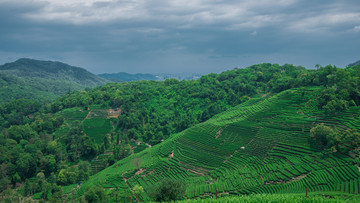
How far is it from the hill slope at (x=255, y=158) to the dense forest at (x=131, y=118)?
315 centimetres

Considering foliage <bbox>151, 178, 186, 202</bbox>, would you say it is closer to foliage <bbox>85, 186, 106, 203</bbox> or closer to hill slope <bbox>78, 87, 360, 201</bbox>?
hill slope <bbox>78, 87, 360, 201</bbox>

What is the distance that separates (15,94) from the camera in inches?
5645

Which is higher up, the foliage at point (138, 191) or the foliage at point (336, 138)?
the foliage at point (336, 138)

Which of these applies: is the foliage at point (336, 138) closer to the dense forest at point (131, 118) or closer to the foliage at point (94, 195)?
the dense forest at point (131, 118)

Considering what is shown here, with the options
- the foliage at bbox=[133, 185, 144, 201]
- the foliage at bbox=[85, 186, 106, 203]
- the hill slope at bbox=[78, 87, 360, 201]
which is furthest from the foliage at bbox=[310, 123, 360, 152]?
the foliage at bbox=[85, 186, 106, 203]

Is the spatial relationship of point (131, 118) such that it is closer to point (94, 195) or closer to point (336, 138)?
point (94, 195)

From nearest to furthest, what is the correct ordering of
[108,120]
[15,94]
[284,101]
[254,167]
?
1. [254,167]
2. [284,101]
3. [108,120]
4. [15,94]

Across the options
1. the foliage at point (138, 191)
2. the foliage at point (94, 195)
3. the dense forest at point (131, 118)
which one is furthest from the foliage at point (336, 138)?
the foliage at point (94, 195)

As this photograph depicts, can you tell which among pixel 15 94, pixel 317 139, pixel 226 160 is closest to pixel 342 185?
pixel 317 139

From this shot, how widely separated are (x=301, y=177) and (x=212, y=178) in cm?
1542

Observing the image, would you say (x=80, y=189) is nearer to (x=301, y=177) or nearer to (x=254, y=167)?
(x=254, y=167)

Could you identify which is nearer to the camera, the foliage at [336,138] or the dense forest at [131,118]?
the foliage at [336,138]

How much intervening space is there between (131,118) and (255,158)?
2083 inches

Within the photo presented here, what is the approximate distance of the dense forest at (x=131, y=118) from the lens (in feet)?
173
